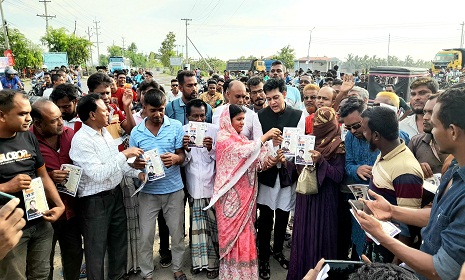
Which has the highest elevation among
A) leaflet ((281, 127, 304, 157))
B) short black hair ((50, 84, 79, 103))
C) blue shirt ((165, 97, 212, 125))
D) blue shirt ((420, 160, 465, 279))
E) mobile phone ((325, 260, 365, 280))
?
short black hair ((50, 84, 79, 103))

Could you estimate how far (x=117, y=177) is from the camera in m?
3.06

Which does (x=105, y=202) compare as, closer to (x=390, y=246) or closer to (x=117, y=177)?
(x=117, y=177)

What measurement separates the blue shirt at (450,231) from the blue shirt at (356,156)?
129 centimetres

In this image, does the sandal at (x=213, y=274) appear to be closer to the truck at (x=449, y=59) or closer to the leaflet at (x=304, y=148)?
the leaflet at (x=304, y=148)

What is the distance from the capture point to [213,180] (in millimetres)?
3609

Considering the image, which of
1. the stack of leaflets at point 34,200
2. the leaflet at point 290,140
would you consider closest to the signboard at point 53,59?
the stack of leaflets at point 34,200

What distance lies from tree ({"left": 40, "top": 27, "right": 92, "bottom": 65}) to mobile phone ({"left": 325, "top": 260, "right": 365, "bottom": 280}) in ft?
159

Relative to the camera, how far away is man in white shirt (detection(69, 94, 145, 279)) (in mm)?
2837

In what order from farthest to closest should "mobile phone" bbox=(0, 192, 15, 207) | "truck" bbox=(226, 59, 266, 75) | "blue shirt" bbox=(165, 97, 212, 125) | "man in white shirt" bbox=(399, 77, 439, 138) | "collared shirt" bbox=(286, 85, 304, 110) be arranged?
"truck" bbox=(226, 59, 266, 75) < "collared shirt" bbox=(286, 85, 304, 110) < "blue shirt" bbox=(165, 97, 212, 125) < "man in white shirt" bbox=(399, 77, 439, 138) < "mobile phone" bbox=(0, 192, 15, 207)

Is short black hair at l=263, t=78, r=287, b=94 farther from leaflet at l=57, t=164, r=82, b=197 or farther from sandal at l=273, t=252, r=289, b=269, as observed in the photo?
leaflet at l=57, t=164, r=82, b=197

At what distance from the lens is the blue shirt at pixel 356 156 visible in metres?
2.92

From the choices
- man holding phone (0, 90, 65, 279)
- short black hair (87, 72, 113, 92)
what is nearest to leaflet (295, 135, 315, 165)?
man holding phone (0, 90, 65, 279)

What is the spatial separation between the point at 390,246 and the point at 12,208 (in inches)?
75.6

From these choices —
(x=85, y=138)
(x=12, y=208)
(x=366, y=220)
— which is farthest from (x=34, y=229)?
(x=366, y=220)
